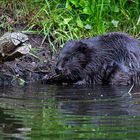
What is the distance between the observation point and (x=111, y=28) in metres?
10.8

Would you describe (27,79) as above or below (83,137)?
above

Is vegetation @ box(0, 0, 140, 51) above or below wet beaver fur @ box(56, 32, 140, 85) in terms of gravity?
above

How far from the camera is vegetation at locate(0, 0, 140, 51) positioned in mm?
10367

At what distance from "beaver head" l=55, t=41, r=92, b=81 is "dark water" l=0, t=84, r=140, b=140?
0.86m

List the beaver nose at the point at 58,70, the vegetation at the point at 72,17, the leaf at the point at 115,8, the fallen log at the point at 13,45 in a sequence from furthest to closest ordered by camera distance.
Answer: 1. the leaf at the point at 115,8
2. the vegetation at the point at 72,17
3. the beaver nose at the point at 58,70
4. the fallen log at the point at 13,45

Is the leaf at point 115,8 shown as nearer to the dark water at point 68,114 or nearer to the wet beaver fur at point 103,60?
the wet beaver fur at point 103,60

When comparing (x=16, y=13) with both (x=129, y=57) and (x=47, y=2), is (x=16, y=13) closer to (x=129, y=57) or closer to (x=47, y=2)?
(x=47, y=2)

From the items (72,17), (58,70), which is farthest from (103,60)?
(72,17)

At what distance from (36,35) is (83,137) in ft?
18.6

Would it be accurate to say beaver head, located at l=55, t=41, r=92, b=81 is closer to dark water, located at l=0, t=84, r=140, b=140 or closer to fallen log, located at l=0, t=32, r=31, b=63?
dark water, located at l=0, t=84, r=140, b=140

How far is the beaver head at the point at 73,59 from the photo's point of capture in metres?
9.03

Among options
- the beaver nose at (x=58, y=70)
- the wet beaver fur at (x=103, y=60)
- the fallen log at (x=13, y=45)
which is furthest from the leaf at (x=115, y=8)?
the fallen log at (x=13, y=45)

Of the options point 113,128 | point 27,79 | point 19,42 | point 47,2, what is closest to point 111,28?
point 47,2

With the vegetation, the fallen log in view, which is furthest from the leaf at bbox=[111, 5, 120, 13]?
the fallen log
